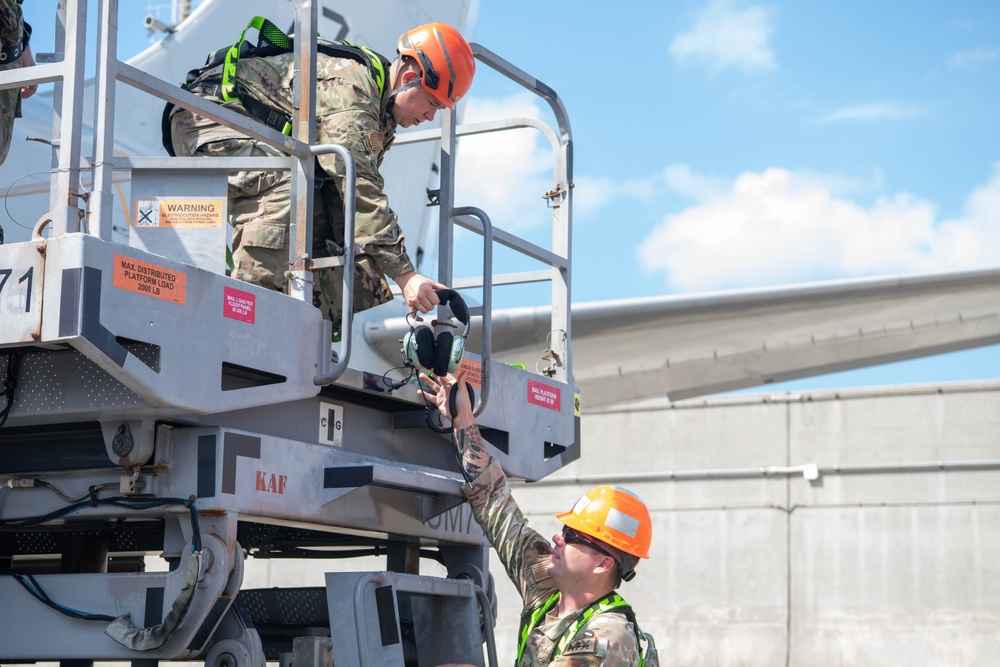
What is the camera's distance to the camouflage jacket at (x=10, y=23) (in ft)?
15.1

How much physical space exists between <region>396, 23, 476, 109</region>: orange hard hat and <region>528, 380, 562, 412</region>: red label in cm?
120

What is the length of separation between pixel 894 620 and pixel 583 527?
478 inches

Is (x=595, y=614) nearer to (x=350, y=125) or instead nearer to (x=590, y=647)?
(x=590, y=647)

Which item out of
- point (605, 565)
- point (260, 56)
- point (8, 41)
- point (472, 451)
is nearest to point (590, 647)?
point (605, 565)

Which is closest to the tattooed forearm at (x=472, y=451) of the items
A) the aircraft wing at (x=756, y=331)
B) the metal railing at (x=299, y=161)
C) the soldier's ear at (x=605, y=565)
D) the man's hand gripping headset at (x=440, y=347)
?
the metal railing at (x=299, y=161)

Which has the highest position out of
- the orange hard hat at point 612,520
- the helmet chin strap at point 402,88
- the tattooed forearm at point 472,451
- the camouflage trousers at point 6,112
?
the helmet chin strap at point 402,88

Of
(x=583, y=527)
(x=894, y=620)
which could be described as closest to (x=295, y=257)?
(x=583, y=527)

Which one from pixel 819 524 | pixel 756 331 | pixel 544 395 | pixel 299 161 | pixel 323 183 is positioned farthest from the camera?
pixel 819 524

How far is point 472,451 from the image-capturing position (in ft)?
14.6

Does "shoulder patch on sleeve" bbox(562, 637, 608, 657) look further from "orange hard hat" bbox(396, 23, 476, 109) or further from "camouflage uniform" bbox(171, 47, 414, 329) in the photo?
"orange hard hat" bbox(396, 23, 476, 109)

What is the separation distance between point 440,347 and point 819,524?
41.6 ft

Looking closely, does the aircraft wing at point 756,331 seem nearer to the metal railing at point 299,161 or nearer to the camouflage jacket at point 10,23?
the metal railing at point 299,161

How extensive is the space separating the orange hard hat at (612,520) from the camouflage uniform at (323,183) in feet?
3.53

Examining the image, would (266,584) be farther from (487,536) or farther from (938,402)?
(487,536)
